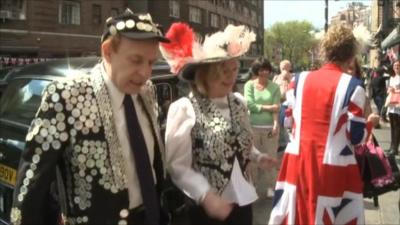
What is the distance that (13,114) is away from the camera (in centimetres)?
474

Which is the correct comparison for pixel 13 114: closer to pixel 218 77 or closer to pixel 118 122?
pixel 218 77

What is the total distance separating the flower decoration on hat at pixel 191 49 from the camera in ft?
9.63

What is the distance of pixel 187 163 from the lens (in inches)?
110

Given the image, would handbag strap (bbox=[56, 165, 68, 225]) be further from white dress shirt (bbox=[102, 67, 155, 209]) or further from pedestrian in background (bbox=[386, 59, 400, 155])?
pedestrian in background (bbox=[386, 59, 400, 155])

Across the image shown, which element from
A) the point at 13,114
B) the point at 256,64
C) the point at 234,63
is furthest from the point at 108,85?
the point at 256,64

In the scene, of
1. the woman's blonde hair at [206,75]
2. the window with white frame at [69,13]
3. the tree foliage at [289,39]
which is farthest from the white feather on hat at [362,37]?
the tree foliage at [289,39]

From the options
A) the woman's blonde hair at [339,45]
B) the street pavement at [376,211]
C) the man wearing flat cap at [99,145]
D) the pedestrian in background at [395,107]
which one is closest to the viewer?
the man wearing flat cap at [99,145]

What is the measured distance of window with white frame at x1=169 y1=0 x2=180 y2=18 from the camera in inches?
1941

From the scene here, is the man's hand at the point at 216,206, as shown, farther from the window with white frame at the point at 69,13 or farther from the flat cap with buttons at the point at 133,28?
the window with white frame at the point at 69,13

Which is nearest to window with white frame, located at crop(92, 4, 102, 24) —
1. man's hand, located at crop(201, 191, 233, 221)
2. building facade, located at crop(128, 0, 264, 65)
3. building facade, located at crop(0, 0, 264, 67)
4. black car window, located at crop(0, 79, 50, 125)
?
building facade, located at crop(0, 0, 264, 67)

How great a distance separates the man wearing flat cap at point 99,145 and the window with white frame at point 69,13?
32.9 m

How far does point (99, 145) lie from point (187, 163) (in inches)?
30.6

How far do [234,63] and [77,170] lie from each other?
1255 mm

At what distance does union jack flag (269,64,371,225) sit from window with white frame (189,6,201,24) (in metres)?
52.3
